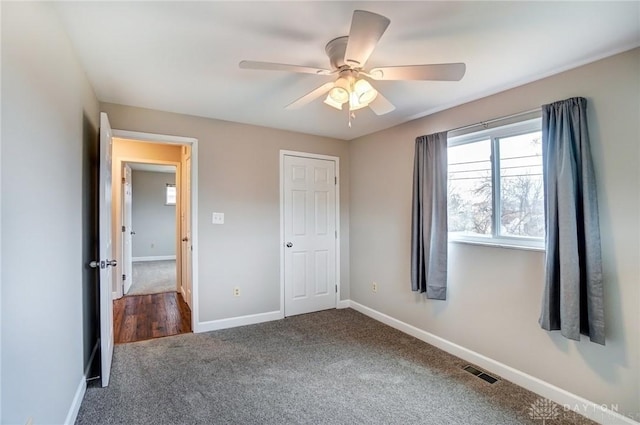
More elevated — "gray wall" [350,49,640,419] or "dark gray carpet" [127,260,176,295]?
"gray wall" [350,49,640,419]

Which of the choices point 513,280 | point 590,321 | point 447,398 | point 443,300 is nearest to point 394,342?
point 443,300

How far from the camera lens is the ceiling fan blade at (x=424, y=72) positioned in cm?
164

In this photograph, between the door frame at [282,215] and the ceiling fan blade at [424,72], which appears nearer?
the ceiling fan blade at [424,72]

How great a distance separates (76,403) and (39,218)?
4.35 feet

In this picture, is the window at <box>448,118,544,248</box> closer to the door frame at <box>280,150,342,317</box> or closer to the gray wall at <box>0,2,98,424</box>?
the door frame at <box>280,150,342,317</box>

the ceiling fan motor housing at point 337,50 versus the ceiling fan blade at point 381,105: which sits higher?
→ the ceiling fan motor housing at point 337,50

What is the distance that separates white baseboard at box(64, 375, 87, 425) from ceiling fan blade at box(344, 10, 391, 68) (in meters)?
2.54

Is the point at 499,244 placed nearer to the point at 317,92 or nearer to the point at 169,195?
the point at 317,92

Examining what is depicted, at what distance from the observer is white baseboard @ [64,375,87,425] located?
72.2 inches

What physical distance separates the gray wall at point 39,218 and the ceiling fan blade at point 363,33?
50.5 inches

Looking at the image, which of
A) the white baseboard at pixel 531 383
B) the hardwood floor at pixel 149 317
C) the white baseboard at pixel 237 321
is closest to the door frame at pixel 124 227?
the hardwood floor at pixel 149 317

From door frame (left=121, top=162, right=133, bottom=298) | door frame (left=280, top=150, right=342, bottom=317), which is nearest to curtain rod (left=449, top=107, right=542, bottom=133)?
door frame (left=280, top=150, right=342, bottom=317)

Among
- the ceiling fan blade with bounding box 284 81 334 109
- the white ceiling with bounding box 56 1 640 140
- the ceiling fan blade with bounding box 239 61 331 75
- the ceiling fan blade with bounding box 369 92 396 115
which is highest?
the white ceiling with bounding box 56 1 640 140

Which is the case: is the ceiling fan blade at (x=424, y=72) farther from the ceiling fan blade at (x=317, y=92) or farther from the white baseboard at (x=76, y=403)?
the white baseboard at (x=76, y=403)
